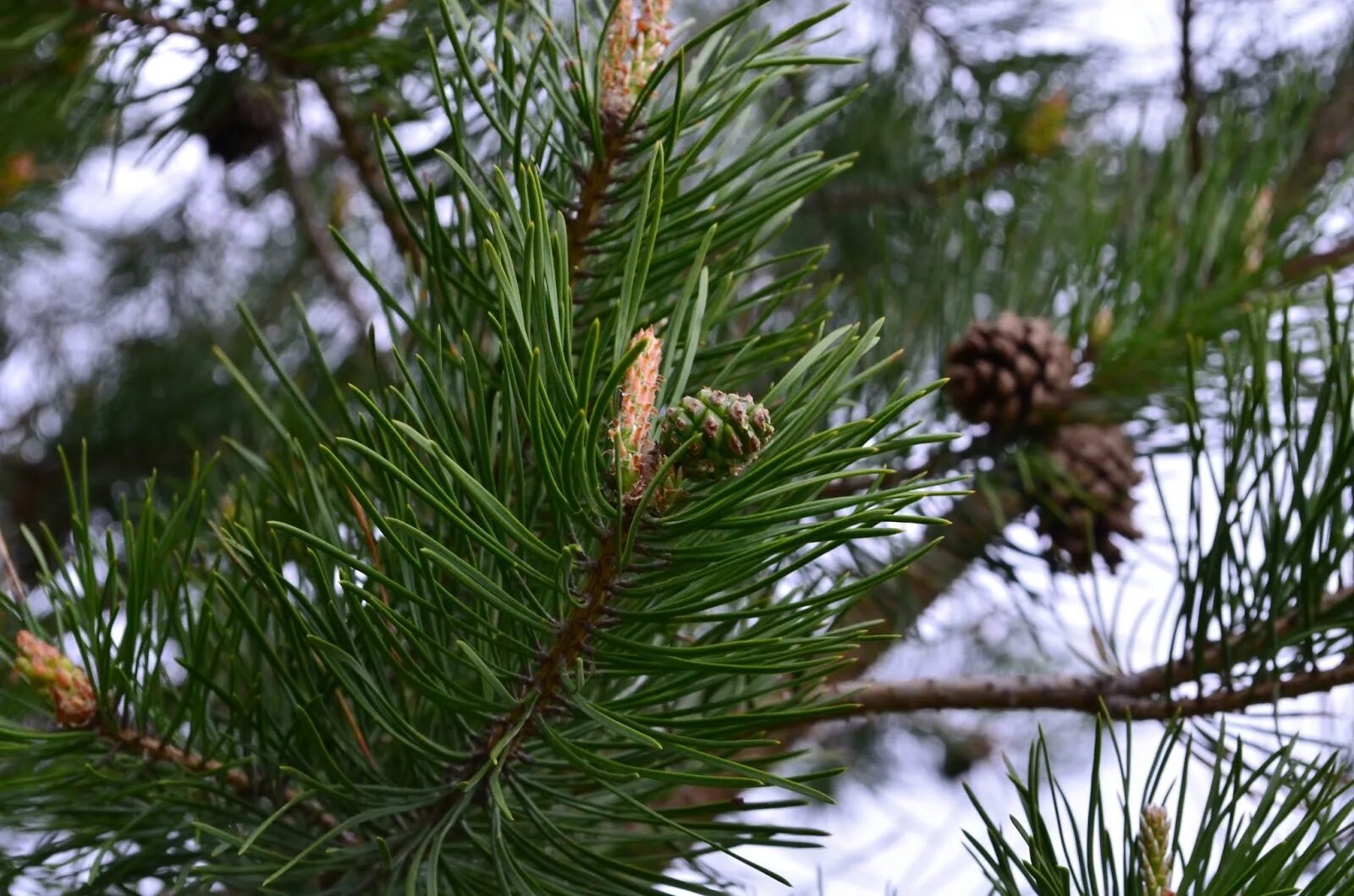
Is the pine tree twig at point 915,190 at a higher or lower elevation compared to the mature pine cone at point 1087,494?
higher

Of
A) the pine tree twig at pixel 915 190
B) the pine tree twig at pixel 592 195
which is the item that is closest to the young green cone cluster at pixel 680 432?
the pine tree twig at pixel 592 195

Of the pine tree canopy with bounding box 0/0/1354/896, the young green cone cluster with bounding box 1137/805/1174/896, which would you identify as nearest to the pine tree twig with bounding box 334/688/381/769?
the pine tree canopy with bounding box 0/0/1354/896

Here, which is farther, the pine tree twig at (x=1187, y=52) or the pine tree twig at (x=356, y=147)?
the pine tree twig at (x=1187, y=52)

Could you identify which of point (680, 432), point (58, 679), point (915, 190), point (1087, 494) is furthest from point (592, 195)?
point (915, 190)

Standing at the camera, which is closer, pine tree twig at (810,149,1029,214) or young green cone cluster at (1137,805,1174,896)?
young green cone cluster at (1137,805,1174,896)

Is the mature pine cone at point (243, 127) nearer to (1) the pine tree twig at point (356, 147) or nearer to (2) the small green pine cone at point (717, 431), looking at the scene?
(1) the pine tree twig at point (356, 147)

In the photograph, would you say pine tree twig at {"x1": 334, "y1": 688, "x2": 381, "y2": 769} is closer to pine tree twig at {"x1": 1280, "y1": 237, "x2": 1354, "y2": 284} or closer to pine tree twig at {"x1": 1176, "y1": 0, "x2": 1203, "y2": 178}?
pine tree twig at {"x1": 1280, "y1": 237, "x2": 1354, "y2": 284}

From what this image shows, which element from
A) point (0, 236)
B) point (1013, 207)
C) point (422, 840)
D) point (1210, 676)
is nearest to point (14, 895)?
point (422, 840)

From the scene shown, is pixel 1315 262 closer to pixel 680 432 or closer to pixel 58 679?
pixel 680 432
